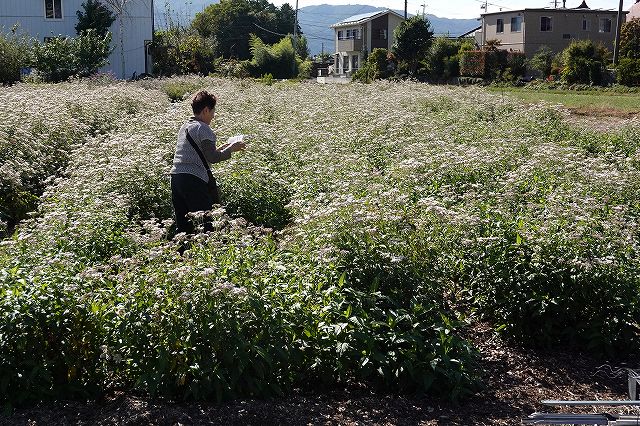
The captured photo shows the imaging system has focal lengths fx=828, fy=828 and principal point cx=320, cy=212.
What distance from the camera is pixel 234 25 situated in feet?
280

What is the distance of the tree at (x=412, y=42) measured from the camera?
188 ft

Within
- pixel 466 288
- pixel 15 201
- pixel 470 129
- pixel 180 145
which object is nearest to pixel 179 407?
pixel 466 288

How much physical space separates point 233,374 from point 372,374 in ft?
3.07

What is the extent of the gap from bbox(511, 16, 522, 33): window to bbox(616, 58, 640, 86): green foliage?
23.6 metres

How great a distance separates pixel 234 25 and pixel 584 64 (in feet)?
159

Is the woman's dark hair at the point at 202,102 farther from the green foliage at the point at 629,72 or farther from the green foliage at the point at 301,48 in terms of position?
the green foliage at the point at 301,48

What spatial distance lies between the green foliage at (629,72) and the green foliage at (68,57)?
25876 mm

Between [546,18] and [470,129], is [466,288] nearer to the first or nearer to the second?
[470,129]

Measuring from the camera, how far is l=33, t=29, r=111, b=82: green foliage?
3438cm

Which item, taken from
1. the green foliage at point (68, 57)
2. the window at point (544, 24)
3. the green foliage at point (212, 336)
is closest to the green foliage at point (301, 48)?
the window at point (544, 24)

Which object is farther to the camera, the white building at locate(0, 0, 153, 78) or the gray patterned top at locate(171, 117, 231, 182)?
the white building at locate(0, 0, 153, 78)

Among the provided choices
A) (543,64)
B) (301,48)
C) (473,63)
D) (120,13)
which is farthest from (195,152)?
(301,48)

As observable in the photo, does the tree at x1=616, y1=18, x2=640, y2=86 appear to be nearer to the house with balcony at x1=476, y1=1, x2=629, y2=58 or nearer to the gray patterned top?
the house with balcony at x1=476, y1=1, x2=629, y2=58

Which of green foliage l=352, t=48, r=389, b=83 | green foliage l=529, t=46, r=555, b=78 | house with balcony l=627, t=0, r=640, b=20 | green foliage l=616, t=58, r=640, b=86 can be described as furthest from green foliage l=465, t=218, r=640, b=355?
house with balcony l=627, t=0, r=640, b=20
